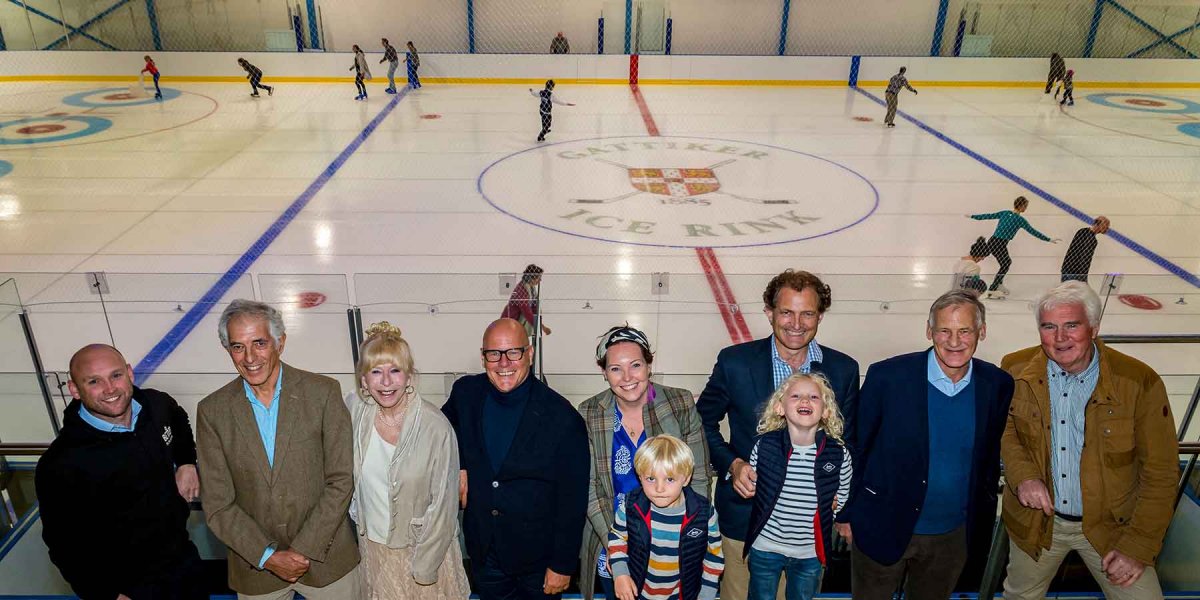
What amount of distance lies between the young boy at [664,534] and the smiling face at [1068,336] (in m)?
1.23

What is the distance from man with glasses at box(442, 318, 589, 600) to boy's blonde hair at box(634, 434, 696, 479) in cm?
23

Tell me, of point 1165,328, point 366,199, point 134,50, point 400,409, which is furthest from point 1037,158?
point 134,50

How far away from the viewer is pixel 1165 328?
208 inches

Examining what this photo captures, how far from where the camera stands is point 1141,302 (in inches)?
197

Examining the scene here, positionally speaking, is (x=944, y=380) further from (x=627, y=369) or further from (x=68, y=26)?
(x=68, y=26)

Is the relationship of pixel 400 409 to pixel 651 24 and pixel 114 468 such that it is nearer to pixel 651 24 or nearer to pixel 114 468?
pixel 114 468

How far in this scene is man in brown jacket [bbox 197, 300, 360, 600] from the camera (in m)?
2.48

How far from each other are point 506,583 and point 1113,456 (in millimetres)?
2002

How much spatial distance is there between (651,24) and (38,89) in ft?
49.9

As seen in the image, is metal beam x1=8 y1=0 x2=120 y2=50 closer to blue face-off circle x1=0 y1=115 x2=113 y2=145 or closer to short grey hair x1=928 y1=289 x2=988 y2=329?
blue face-off circle x1=0 y1=115 x2=113 y2=145

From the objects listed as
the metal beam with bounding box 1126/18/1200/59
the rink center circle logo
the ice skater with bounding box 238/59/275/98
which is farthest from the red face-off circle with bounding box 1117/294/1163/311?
the metal beam with bounding box 1126/18/1200/59

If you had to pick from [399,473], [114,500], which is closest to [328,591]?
[399,473]

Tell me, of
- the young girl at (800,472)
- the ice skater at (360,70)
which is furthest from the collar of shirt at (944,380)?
the ice skater at (360,70)

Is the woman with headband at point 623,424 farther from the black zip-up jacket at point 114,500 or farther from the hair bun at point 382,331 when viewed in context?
the black zip-up jacket at point 114,500
